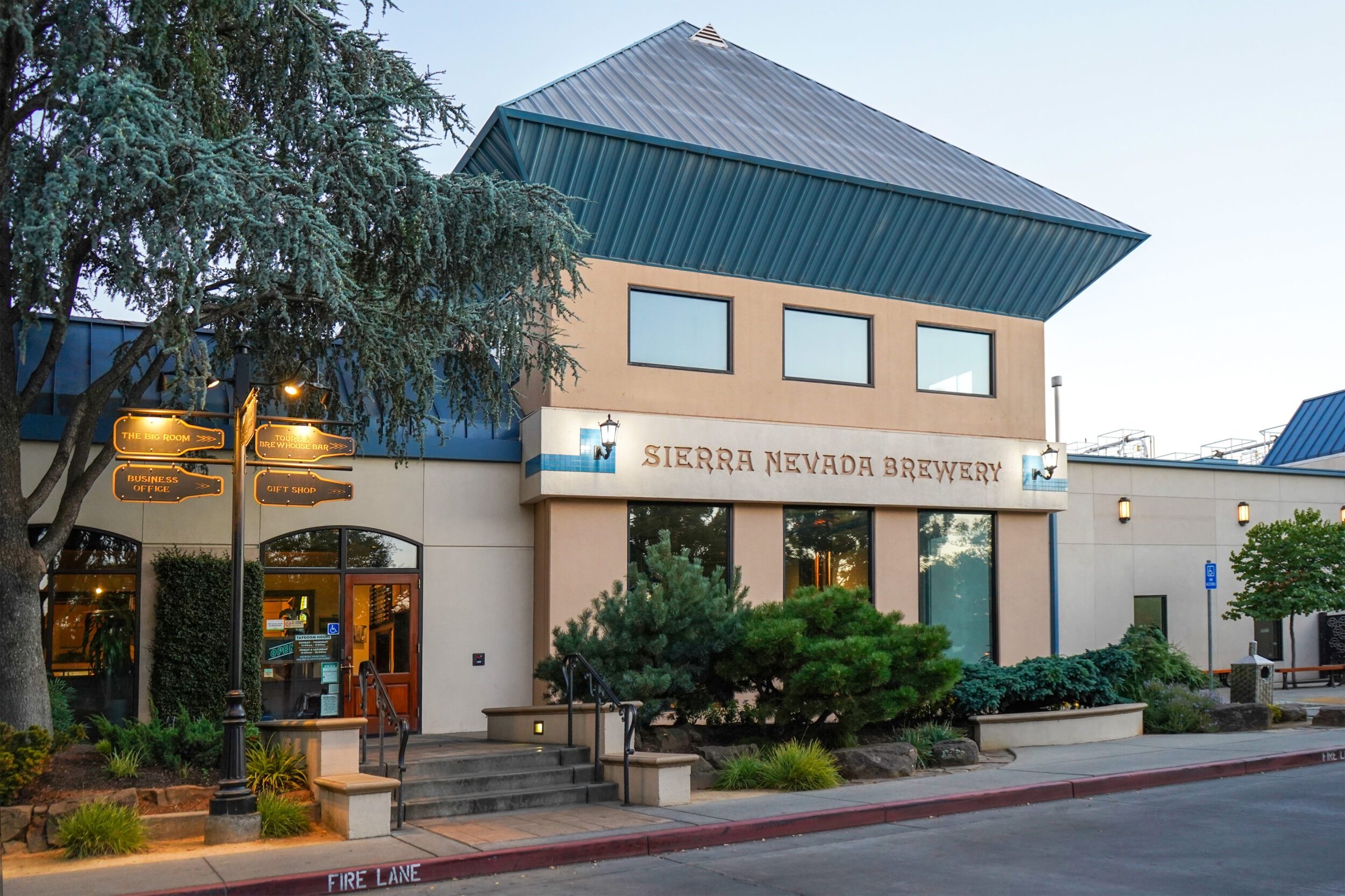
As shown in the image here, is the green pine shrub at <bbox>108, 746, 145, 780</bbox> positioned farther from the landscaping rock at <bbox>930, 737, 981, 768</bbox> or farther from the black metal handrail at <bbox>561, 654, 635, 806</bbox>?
the landscaping rock at <bbox>930, 737, 981, 768</bbox>

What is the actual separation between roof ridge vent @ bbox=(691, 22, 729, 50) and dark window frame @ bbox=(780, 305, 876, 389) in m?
6.67

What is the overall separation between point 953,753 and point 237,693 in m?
9.04

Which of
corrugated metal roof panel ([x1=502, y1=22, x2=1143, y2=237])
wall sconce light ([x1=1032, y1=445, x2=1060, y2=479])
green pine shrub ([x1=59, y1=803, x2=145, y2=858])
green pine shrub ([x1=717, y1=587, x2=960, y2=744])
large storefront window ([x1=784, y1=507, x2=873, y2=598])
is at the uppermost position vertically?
corrugated metal roof panel ([x1=502, y1=22, x2=1143, y2=237])

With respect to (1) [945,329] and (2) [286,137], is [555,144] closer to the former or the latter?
(2) [286,137]

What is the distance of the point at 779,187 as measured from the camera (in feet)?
65.0

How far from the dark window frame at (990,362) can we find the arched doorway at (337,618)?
953 centimetres

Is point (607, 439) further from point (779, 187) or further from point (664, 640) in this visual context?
point (779, 187)

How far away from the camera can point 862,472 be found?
2094cm

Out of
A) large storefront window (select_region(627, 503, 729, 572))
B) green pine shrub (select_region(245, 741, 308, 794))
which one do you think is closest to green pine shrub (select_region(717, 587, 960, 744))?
large storefront window (select_region(627, 503, 729, 572))

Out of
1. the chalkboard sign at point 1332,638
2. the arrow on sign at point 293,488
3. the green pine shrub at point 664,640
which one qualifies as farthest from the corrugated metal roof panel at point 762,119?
the chalkboard sign at point 1332,638

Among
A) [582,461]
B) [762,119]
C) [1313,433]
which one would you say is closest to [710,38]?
[762,119]

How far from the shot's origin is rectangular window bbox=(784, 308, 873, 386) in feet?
68.5

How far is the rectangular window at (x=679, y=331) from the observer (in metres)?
19.5

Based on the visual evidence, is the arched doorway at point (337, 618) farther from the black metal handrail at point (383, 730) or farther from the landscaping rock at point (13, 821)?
the landscaping rock at point (13, 821)
